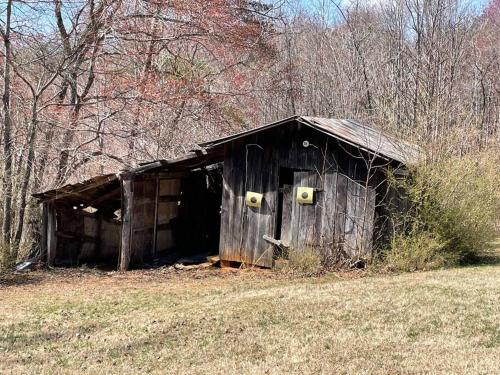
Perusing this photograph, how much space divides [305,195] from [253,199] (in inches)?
52.2

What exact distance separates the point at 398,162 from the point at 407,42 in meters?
15.9

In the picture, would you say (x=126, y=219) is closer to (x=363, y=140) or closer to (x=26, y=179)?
(x=26, y=179)

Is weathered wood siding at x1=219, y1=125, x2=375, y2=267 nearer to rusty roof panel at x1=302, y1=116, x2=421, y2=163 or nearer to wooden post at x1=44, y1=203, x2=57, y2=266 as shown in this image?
rusty roof panel at x1=302, y1=116, x2=421, y2=163

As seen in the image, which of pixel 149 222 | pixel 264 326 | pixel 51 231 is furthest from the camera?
pixel 149 222

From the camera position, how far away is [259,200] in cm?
1359

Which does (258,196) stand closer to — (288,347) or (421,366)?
(288,347)

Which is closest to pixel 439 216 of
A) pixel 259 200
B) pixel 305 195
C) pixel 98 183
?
pixel 305 195

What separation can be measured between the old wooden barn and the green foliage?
475mm

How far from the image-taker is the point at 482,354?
6328 mm

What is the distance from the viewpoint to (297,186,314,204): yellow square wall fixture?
13.0 meters

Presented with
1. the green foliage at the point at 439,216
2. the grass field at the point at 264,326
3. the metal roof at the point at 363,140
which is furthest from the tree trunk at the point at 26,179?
the green foliage at the point at 439,216

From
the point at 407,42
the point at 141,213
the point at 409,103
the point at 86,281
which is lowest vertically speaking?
the point at 86,281

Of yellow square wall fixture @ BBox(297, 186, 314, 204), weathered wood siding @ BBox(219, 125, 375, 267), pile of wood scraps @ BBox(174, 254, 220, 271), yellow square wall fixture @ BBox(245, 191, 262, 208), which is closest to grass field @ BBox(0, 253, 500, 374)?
weathered wood siding @ BBox(219, 125, 375, 267)

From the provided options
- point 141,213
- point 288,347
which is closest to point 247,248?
point 141,213
